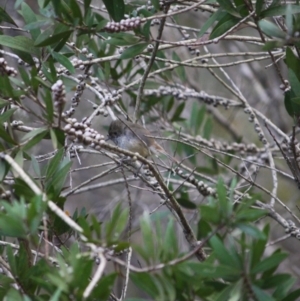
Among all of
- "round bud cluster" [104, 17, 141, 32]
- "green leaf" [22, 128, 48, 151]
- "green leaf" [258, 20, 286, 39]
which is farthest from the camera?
"round bud cluster" [104, 17, 141, 32]

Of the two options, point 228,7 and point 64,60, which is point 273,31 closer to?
point 228,7

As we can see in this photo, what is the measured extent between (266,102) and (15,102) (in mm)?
3853

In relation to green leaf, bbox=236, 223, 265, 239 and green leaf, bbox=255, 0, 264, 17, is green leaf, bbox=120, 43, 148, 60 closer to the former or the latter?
green leaf, bbox=255, 0, 264, 17

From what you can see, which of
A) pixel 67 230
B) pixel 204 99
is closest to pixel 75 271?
pixel 67 230

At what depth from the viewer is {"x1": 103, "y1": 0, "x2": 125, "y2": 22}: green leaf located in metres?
2.43

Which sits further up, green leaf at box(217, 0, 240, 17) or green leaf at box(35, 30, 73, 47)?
green leaf at box(217, 0, 240, 17)

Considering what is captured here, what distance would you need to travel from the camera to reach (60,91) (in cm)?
175

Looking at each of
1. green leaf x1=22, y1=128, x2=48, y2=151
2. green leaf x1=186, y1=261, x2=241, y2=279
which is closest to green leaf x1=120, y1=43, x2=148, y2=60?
green leaf x1=22, y1=128, x2=48, y2=151

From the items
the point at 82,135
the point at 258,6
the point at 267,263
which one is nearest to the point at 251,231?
the point at 267,263

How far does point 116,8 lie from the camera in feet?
8.03

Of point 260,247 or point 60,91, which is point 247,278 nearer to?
point 260,247

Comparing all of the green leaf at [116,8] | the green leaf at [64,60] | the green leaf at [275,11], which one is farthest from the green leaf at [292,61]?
the green leaf at [64,60]

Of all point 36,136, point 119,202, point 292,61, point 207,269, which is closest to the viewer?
point 207,269

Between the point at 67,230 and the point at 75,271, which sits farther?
the point at 67,230
